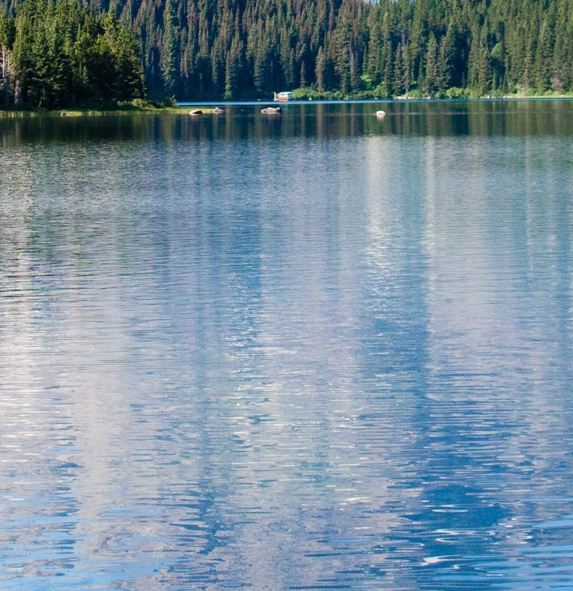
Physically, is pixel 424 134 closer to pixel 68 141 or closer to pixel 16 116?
pixel 68 141

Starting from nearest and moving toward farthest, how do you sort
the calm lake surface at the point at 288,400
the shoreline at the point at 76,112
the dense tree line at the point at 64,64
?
the calm lake surface at the point at 288,400 → the dense tree line at the point at 64,64 → the shoreline at the point at 76,112

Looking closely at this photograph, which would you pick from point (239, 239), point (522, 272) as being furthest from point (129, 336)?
point (239, 239)

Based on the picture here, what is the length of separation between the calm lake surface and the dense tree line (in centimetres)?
8773

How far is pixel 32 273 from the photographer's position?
2352 centimetres

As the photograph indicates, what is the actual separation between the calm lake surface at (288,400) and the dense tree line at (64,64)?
8773cm

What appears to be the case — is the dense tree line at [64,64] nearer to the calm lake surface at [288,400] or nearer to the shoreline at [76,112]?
the shoreline at [76,112]

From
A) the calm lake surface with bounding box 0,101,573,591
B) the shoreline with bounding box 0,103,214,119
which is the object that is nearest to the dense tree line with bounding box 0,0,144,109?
the shoreline with bounding box 0,103,214,119

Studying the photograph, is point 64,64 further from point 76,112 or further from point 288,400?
point 288,400

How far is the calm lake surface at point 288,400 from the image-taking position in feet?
32.5

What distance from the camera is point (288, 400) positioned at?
1438cm

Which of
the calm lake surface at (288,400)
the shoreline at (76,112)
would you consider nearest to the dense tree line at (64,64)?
the shoreline at (76,112)

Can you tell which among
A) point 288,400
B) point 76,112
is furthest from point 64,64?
point 288,400

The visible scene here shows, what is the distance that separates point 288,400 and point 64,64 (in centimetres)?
10862

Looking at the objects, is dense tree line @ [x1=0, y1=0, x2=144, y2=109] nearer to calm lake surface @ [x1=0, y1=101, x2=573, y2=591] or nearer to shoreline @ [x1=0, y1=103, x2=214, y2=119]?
shoreline @ [x1=0, y1=103, x2=214, y2=119]
